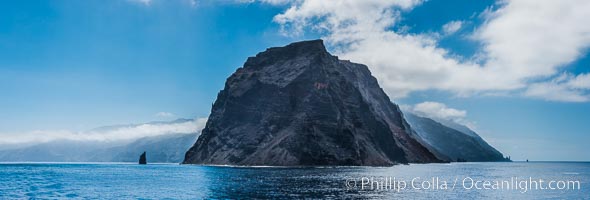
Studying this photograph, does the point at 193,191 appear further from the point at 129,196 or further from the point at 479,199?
the point at 479,199

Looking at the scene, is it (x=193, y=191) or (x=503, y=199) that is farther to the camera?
(x=193, y=191)

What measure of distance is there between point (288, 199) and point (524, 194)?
45372 mm

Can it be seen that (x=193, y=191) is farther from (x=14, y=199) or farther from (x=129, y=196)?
(x=14, y=199)

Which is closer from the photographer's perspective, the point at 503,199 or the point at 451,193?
the point at 503,199

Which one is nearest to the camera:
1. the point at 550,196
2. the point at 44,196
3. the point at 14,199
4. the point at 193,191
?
the point at 14,199

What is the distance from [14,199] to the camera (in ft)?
227

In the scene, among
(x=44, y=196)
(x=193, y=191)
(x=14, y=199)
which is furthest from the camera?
(x=193, y=191)

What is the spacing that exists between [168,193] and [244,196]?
17433 mm

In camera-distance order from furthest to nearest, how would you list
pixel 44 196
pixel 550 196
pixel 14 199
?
1. pixel 550 196
2. pixel 44 196
3. pixel 14 199

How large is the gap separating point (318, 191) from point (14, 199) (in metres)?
47.0

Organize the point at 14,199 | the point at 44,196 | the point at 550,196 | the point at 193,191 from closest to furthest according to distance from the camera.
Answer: the point at 14,199, the point at 44,196, the point at 550,196, the point at 193,191

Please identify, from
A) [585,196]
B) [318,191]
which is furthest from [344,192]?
[585,196]

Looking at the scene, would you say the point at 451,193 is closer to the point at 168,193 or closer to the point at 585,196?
the point at 585,196

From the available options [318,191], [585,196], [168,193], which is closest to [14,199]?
[168,193]
